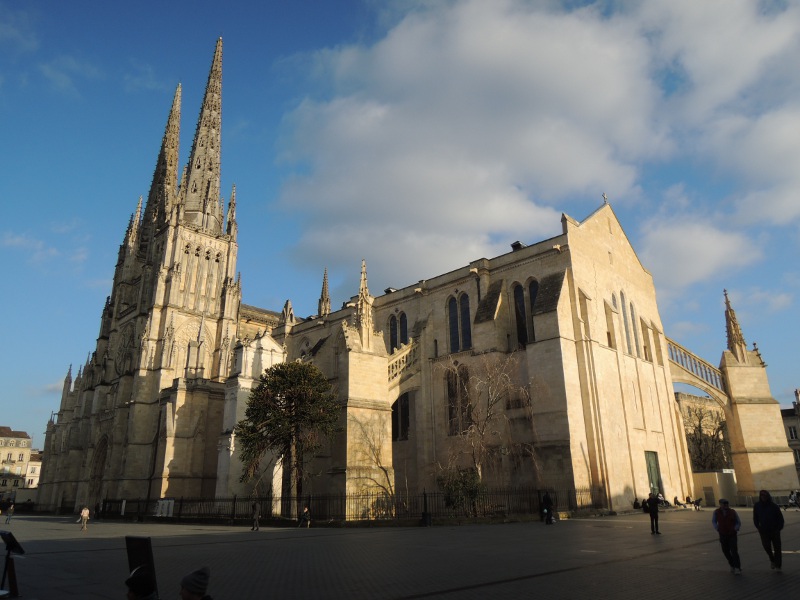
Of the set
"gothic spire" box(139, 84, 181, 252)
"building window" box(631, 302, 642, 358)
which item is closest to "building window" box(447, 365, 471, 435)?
"building window" box(631, 302, 642, 358)

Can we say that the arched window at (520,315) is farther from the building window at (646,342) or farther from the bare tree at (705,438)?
the bare tree at (705,438)

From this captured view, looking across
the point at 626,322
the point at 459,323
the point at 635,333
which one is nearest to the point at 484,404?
the point at 459,323

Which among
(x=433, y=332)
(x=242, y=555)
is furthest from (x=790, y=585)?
(x=433, y=332)

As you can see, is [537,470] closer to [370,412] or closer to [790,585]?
[370,412]

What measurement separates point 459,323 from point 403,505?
38.1 feet

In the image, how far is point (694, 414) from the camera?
180ft

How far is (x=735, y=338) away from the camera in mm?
35062

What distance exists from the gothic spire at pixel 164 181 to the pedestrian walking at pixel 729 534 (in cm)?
5351

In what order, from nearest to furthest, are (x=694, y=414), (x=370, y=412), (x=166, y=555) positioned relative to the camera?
(x=166, y=555) → (x=370, y=412) → (x=694, y=414)

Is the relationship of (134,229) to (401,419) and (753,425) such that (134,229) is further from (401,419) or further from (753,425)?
(753,425)

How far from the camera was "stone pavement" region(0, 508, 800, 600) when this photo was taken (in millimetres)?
7863

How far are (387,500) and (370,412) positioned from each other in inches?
162

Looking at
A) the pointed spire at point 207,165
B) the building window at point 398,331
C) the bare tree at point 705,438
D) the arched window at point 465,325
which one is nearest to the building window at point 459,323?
the arched window at point 465,325

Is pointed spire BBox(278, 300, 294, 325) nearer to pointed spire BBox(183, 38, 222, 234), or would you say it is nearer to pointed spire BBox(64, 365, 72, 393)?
pointed spire BBox(183, 38, 222, 234)
